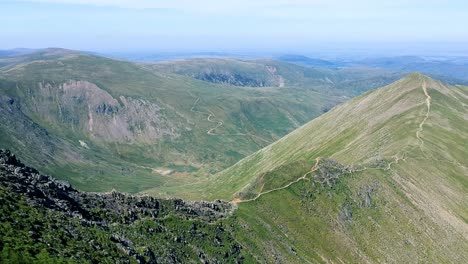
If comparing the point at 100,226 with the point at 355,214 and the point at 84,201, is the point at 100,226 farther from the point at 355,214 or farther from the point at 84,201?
the point at 355,214

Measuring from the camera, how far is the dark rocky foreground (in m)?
74.8

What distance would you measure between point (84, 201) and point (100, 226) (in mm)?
13692

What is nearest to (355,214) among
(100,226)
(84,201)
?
(84,201)

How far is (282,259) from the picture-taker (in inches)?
4727

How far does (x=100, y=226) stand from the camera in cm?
9469

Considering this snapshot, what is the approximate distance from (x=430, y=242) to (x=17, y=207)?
398ft

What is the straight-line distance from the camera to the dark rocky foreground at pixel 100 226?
74812 mm

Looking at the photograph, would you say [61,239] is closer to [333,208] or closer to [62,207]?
[62,207]

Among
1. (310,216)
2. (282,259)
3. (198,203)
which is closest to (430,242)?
(310,216)

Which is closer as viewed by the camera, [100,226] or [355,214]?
[100,226]

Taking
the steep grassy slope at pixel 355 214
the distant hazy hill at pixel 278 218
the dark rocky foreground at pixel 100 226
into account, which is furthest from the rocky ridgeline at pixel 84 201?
the steep grassy slope at pixel 355 214

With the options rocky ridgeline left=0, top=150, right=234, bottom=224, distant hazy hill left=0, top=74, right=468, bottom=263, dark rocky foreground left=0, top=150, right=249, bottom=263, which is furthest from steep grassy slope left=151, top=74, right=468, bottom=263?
rocky ridgeline left=0, top=150, right=234, bottom=224

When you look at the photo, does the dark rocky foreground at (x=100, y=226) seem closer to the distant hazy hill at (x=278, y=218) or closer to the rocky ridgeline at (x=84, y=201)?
the rocky ridgeline at (x=84, y=201)

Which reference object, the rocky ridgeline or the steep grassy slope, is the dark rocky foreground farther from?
the steep grassy slope
